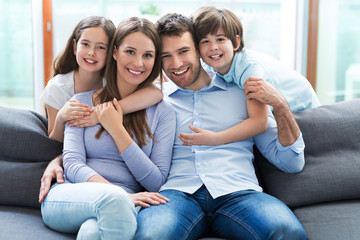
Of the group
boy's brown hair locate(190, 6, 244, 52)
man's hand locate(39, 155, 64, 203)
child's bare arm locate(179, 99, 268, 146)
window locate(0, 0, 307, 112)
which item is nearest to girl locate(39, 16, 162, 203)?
man's hand locate(39, 155, 64, 203)

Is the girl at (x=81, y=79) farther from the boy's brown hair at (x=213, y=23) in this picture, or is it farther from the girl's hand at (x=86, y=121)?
the boy's brown hair at (x=213, y=23)

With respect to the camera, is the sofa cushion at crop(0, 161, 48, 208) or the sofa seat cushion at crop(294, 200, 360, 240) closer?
the sofa seat cushion at crop(294, 200, 360, 240)

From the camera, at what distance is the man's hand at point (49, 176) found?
152cm

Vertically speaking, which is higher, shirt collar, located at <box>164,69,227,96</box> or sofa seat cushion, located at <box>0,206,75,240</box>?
shirt collar, located at <box>164,69,227,96</box>

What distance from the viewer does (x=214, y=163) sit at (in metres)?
1.64

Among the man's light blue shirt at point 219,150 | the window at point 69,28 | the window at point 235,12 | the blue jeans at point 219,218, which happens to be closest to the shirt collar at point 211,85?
the man's light blue shirt at point 219,150

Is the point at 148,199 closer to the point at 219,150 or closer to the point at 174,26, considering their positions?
the point at 219,150

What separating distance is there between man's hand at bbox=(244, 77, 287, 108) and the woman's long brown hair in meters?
0.43

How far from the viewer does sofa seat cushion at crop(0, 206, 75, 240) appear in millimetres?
1386

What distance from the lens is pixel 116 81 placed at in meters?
1.77

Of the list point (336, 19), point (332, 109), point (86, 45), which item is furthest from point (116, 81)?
point (336, 19)

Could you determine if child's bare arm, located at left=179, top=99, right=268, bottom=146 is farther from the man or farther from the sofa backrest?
the sofa backrest

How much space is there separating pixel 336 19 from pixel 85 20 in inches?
101

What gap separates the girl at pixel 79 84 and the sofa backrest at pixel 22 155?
5cm
